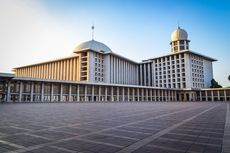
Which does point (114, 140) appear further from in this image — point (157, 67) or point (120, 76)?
point (157, 67)

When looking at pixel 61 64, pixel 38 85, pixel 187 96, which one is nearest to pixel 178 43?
pixel 187 96

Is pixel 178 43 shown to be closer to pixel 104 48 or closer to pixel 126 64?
pixel 126 64

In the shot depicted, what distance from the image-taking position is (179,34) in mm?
103625

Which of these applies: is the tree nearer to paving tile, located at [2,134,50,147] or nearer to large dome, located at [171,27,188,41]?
large dome, located at [171,27,188,41]

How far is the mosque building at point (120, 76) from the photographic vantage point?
55500 millimetres

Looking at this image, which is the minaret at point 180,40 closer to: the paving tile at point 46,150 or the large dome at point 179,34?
the large dome at point 179,34

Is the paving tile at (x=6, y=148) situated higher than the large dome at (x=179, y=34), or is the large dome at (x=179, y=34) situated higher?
the large dome at (x=179, y=34)

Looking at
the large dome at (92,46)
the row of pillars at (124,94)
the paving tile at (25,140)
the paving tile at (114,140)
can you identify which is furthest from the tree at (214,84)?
the paving tile at (25,140)

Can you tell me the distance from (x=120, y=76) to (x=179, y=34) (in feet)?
135

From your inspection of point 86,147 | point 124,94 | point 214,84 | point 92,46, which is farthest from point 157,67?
point 86,147

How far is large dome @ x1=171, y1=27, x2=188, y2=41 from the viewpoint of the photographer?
339 ft

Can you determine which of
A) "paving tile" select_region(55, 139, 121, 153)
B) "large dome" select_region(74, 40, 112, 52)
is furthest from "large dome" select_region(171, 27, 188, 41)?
"paving tile" select_region(55, 139, 121, 153)

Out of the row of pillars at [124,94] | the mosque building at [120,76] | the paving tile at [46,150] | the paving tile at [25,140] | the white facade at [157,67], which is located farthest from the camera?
the white facade at [157,67]

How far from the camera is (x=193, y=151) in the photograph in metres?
4.79
